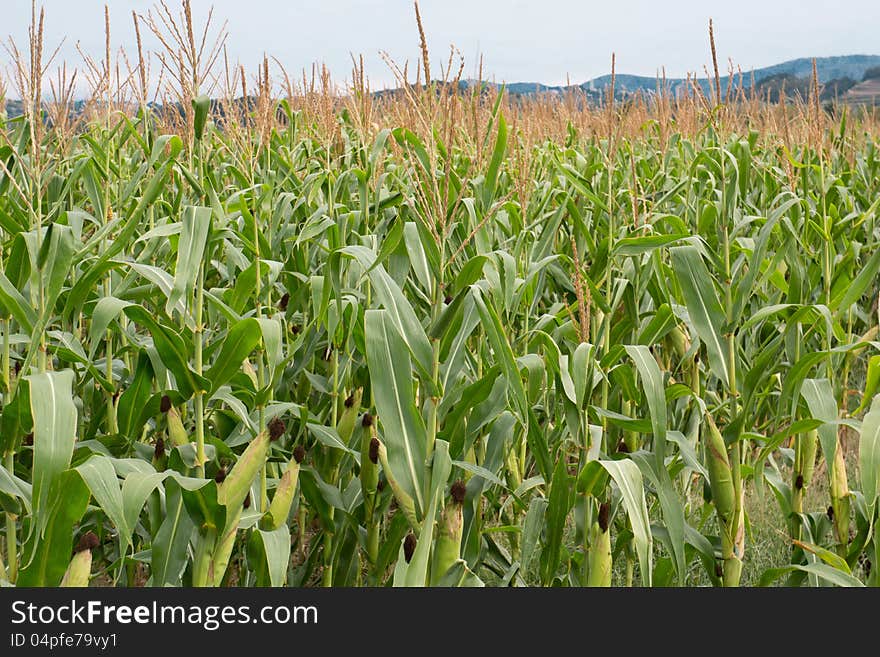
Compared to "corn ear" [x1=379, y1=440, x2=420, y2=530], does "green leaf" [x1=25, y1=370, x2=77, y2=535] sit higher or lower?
higher

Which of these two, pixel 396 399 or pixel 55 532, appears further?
pixel 396 399

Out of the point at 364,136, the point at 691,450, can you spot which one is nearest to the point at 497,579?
the point at 691,450

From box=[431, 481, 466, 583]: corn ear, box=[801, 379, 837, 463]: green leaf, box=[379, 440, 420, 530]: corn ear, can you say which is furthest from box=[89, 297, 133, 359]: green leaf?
box=[801, 379, 837, 463]: green leaf

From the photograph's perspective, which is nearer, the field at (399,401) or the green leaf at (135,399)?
the field at (399,401)

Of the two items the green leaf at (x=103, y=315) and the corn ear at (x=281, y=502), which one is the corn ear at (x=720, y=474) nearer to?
the corn ear at (x=281, y=502)

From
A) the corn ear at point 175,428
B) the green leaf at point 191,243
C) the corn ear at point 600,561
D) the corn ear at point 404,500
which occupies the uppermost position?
the green leaf at point 191,243

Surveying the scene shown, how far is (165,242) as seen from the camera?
122 inches

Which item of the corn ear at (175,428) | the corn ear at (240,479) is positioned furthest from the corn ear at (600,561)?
the corn ear at (175,428)

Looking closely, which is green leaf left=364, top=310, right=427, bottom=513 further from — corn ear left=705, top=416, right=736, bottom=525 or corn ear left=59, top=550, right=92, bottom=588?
corn ear left=705, top=416, right=736, bottom=525

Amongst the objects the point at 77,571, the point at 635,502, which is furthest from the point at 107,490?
the point at 635,502

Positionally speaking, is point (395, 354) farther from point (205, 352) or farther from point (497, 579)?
point (497, 579)

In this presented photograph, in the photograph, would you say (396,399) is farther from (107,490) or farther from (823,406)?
(823,406)

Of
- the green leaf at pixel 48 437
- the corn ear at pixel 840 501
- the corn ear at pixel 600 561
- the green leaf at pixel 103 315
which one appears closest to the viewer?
the green leaf at pixel 48 437

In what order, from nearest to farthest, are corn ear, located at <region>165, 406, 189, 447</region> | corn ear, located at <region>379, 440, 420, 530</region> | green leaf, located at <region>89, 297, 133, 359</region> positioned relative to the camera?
corn ear, located at <region>379, 440, 420, 530</region> → green leaf, located at <region>89, 297, 133, 359</region> → corn ear, located at <region>165, 406, 189, 447</region>
